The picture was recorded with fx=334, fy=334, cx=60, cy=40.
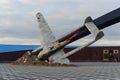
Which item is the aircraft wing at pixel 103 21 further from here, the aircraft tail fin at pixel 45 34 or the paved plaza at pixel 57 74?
the paved plaza at pixel 57 74

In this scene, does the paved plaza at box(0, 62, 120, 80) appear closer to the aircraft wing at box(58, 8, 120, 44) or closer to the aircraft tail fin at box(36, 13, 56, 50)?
the aircraft wing at box(58, 8, 120, 44)

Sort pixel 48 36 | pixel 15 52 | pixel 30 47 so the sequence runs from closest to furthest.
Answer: pixel 48 36 → pixel 15 52 → pixel 30 47

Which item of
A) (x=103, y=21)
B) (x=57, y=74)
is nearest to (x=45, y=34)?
(x=103, y=21)

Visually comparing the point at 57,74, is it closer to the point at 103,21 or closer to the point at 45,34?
the point at 103,21

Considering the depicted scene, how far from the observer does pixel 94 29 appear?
137ft

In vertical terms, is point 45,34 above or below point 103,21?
below

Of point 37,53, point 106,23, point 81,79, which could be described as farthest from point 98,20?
point 81,79

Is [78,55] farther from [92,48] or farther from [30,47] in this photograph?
[30,47]

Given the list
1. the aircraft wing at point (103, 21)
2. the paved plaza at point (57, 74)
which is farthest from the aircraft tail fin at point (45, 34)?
the paved plaza at point (57, 74)

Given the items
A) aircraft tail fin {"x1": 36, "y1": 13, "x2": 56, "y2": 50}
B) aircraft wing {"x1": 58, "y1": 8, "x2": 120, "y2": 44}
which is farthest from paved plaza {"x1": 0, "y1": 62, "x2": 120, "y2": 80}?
aircraft tail fin {"x1": 36, "y1": 13, "x2": 56, "y2": 50}

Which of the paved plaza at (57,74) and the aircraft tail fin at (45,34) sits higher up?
the aircraft tail fin at (45,34)

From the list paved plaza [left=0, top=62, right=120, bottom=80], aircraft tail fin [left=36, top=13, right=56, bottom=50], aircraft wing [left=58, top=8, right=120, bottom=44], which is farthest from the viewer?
aircraft tail fin [left=36, top=13, right=56, bottom=50]

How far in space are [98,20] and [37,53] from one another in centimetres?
1079

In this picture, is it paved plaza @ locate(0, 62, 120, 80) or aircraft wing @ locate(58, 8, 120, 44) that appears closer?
paved plaza @ locate(0, 62, 120, 80)
